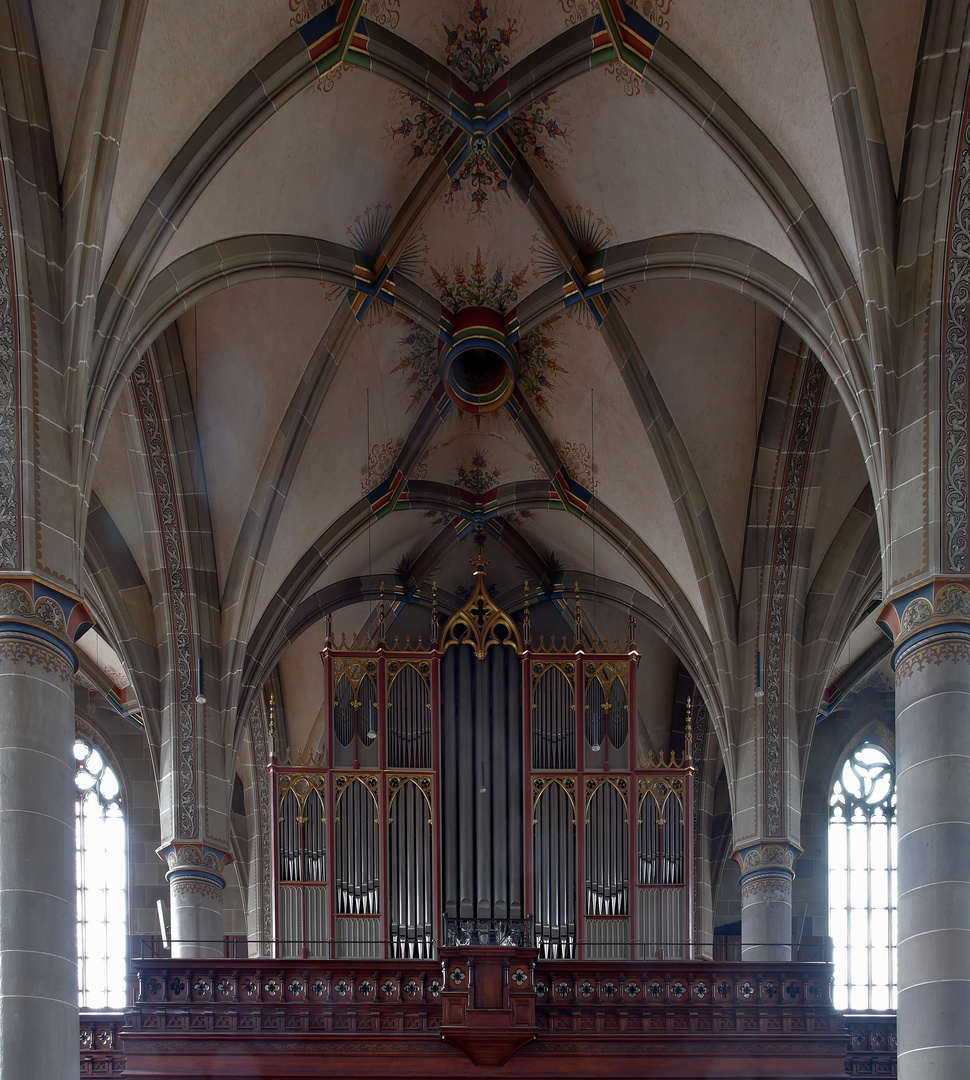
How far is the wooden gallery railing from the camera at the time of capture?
14.0 meters

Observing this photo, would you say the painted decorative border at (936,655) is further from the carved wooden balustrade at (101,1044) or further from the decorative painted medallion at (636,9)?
the carved wooden balustrade at (101,1044)

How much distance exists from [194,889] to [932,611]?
8587 mm

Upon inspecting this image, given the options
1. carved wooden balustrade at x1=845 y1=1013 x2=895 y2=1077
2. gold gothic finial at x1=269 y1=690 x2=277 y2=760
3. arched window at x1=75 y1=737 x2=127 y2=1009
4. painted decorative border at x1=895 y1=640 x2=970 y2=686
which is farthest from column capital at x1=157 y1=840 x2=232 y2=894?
painted decorative border at x1=895 y1=640 x2=970 y2=686

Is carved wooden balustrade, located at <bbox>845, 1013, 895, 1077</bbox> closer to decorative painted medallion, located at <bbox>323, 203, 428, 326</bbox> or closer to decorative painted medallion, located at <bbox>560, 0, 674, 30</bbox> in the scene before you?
decorative painted medallion, located at <bbox>323, 203, 428, 326</bbox>

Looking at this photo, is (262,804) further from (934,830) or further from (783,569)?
(934,830)

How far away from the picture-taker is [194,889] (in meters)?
17.2

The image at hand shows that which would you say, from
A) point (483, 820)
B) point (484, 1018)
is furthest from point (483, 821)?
point (484, 1018)

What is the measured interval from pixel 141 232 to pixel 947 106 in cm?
650

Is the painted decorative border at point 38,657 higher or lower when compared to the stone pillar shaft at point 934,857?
higher

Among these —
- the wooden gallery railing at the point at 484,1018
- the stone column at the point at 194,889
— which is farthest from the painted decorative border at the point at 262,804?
the wooden gallery railing at the point at 484,1018

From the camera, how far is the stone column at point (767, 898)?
679 inches

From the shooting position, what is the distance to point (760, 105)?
14242 mm

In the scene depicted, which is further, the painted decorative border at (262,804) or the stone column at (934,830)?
the painted decorative border at (262,804)

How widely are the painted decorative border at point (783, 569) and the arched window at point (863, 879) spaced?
5575 millimetres
